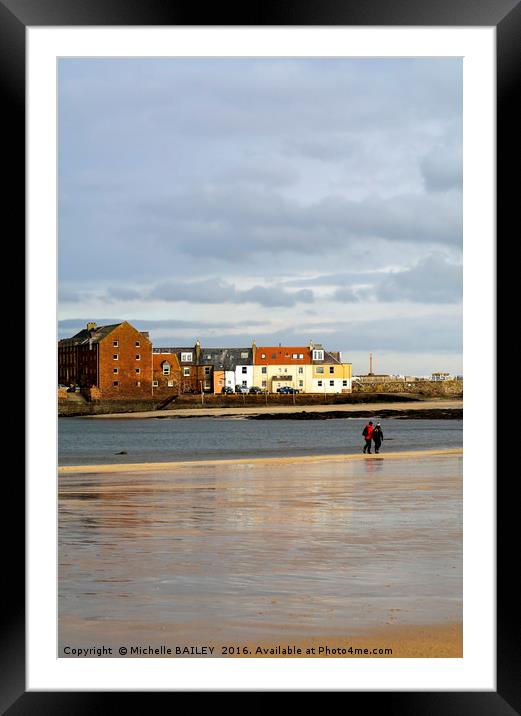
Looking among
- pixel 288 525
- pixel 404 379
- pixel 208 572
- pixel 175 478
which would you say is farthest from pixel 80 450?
pixel 404 379

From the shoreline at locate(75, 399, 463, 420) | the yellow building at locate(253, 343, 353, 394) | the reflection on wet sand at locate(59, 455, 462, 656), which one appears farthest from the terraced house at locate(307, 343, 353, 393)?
the reflection on wet sand at locate(59, 455, 462, 656)

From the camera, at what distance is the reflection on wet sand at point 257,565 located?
4.92 m

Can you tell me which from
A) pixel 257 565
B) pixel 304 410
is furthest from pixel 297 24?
pixel 304 410

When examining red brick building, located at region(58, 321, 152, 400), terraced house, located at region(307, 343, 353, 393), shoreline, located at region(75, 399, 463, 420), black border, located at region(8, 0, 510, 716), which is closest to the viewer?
black border, located at region(8, 0, 510, 716)

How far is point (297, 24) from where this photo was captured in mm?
3117

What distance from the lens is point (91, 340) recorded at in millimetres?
75438

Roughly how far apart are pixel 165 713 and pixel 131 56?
7.61 ft

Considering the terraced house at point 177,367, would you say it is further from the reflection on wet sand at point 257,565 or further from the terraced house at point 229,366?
the reflection on wet sand at point 257,565

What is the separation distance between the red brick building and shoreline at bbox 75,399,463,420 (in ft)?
6.73

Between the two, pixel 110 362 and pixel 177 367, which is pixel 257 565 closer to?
pixel 110 362

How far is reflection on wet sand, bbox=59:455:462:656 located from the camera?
4922 mm

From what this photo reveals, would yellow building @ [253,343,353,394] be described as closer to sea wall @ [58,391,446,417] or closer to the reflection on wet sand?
sea wall @ [58,391,446,417]

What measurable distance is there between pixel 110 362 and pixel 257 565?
7023 cm
